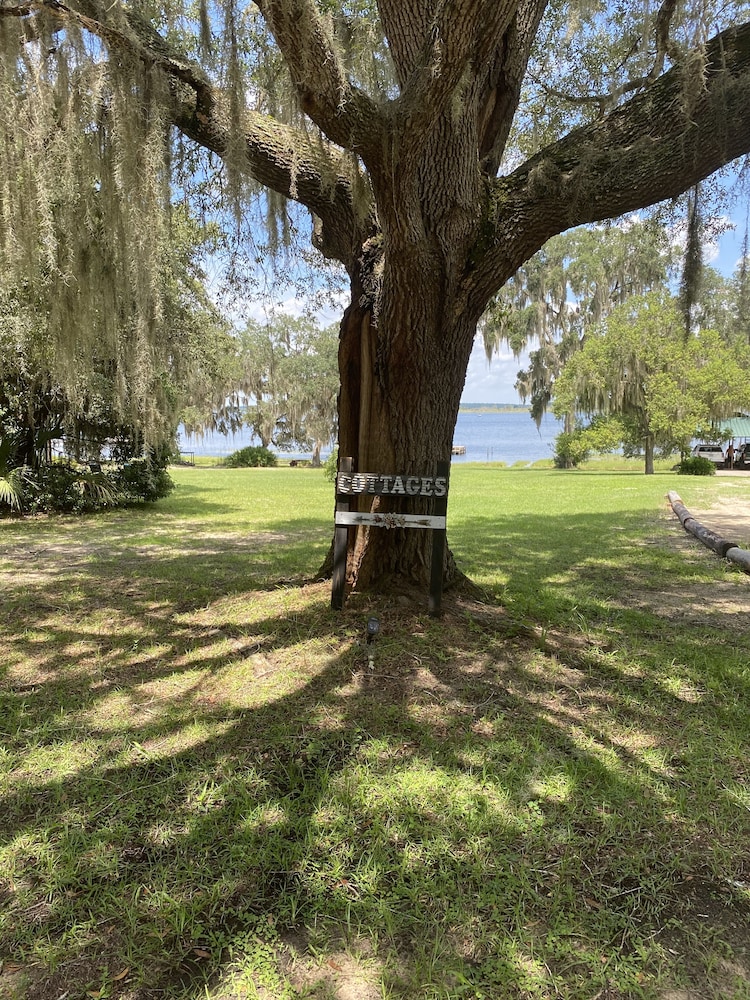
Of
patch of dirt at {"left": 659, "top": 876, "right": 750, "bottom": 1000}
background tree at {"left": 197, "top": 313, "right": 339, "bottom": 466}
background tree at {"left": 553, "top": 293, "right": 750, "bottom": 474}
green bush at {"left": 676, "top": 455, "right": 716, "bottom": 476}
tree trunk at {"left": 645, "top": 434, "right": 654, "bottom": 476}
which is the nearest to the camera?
patch of dirt at {"left": 659, "top": 876, "right": 750, "bottom": 1000}

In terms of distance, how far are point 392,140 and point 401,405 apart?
4.54 ft

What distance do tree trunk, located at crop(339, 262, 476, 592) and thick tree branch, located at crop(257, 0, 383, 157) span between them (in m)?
0.94

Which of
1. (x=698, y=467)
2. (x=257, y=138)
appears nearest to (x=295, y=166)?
(x=257, y=138)

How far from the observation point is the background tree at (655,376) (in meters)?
19.1

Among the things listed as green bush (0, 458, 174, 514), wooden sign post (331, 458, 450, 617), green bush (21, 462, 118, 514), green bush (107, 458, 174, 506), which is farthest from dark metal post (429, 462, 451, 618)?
green bush (107, 458, 174, 506)

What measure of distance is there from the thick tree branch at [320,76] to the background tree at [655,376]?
18.6 metres

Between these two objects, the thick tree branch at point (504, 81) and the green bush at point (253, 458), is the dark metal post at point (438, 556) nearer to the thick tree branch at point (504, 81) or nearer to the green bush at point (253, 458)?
the thick tree branch at point (504, 81)

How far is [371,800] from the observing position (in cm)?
204

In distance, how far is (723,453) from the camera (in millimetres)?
30234

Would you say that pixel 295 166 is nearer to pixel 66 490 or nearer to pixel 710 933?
pixel 710 933


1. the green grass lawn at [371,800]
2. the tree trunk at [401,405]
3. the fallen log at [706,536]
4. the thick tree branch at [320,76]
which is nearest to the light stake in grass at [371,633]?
the green grass lawn at [371,800]

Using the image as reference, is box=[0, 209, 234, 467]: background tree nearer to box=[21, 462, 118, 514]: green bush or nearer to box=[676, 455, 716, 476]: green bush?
box=[21, 462, 118, 514]: green bush

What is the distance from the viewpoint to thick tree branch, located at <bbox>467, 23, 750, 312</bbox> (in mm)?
2719

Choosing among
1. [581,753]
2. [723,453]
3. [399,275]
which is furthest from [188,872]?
[723,453]
